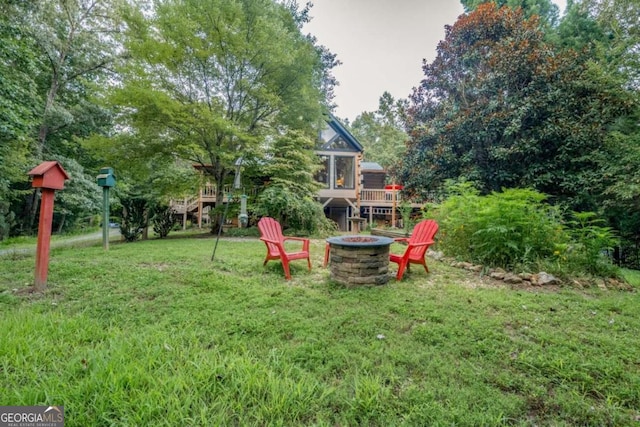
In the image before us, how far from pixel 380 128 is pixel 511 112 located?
21381 mm

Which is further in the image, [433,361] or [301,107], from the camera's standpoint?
[301,107]

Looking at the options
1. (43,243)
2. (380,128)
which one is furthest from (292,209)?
(380,128)

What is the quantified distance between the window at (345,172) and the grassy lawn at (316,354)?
10.9 metres

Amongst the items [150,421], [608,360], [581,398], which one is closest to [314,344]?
[150,421]

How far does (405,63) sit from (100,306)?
44.3 feet

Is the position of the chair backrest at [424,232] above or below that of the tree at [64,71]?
below

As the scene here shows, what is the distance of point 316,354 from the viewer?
184cm

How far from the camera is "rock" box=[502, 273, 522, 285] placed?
362 cm

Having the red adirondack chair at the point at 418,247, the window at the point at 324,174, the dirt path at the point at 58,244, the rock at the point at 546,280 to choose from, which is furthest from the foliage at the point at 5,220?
the rock at the point at 546,280

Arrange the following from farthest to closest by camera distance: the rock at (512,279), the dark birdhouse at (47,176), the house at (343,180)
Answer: the house at (343,180) → the rock at (512,279) → the dark birdhouse at (47,176)

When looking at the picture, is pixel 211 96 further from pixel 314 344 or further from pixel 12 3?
pixel 314 344

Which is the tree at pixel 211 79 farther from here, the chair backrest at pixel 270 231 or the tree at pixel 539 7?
the tree at pixel 539 7

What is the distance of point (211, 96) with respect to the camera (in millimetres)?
8828

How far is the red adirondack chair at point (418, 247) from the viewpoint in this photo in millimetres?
3672
